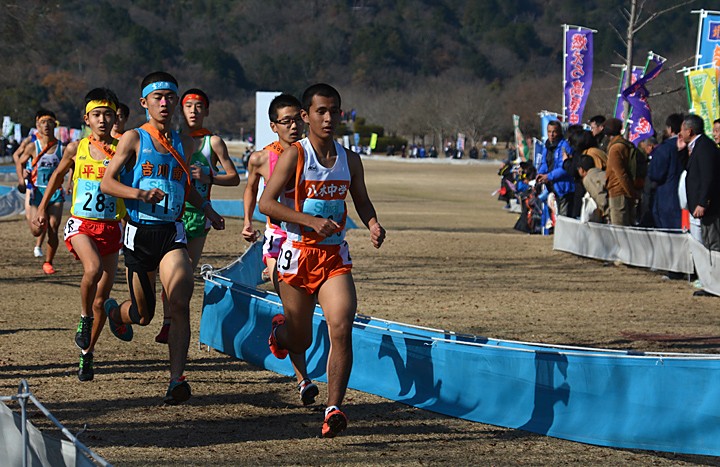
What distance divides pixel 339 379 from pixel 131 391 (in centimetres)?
190

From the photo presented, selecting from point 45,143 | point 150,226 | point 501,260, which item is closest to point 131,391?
point 150,226

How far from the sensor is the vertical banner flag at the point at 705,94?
17.1m

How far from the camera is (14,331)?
10.3 m

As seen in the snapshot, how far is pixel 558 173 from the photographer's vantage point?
19.3 metres

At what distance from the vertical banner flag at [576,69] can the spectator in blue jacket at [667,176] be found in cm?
985

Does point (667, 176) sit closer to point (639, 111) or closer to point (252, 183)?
point (639, 111)

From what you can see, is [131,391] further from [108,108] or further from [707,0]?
[707,0]

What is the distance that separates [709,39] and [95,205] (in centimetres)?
1336

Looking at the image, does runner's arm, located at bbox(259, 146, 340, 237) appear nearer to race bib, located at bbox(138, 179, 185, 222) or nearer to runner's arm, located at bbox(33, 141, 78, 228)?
race bib, located at bbox(138, 179, 185, 222)

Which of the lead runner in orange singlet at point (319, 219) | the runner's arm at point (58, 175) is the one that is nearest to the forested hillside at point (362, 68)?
the runner's arm at point (58, 175)

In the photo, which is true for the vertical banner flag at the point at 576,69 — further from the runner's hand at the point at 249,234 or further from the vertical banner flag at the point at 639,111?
the runner's hand at the point at 249,234

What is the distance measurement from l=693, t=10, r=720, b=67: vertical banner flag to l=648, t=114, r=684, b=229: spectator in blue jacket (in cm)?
287

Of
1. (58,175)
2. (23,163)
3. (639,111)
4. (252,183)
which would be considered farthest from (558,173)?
(58,175)

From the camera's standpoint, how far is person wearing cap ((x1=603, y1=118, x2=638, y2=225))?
17234 millimetres
